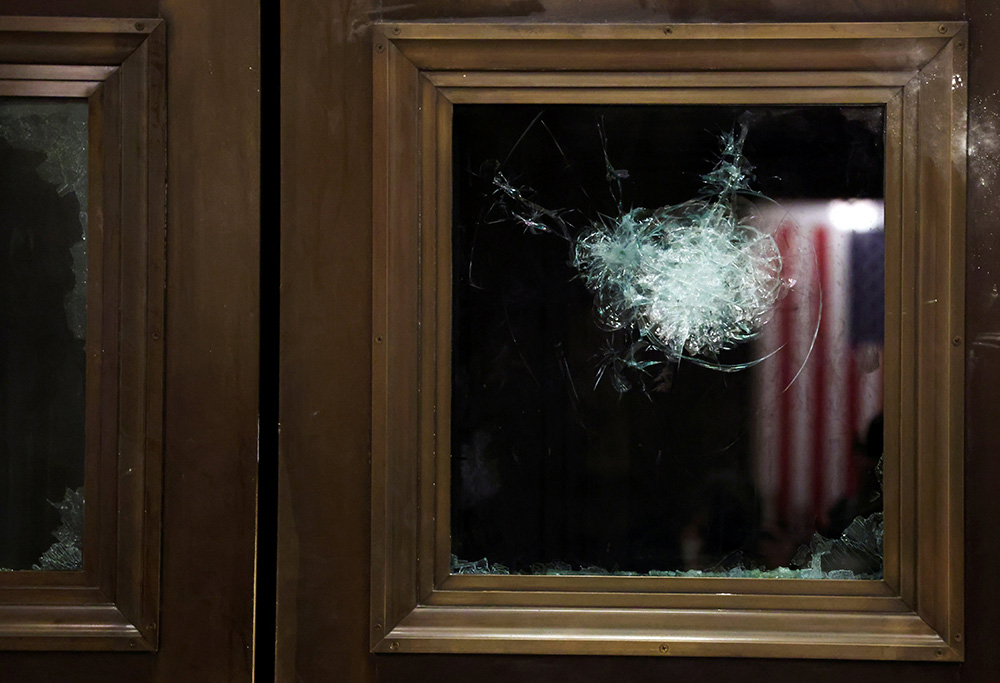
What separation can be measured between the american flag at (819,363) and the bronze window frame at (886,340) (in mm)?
50

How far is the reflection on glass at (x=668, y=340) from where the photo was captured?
120 centimetres

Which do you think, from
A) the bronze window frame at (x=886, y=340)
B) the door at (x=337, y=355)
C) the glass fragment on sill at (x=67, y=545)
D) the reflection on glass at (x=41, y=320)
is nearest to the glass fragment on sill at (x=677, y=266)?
the bronze window frame at (x=886, y=340)

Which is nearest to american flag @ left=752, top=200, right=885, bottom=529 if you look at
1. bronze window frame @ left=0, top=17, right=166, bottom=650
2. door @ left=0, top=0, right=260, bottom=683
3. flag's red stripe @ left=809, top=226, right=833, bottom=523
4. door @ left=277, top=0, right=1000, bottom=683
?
flag's red stripe @ left=809, top=226, right=833, bottom=523

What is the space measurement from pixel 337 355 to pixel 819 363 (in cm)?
75

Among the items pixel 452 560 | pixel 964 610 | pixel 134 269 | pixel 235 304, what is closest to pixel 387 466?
pixel 452 560

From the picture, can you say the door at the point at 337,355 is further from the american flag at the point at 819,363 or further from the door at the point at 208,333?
the american flag at the point at 819,363

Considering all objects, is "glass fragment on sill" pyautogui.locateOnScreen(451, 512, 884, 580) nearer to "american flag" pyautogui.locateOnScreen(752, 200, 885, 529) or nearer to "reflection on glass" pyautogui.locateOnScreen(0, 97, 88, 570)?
"american flag" pyautogui.locateOnScreen(752, 200, 885, 529)

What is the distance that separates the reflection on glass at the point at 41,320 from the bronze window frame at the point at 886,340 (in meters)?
0.48

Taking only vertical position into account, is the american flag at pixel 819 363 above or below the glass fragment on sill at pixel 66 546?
above

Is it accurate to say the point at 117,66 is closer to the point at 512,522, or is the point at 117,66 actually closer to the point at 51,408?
the point at 51,408

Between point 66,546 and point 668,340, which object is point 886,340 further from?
point 66,546

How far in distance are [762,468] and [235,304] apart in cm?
86

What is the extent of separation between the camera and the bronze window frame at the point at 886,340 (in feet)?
3.88

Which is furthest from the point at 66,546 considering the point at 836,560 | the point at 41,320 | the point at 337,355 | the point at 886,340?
the point at 886,340
